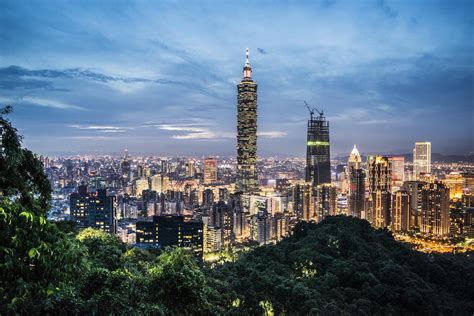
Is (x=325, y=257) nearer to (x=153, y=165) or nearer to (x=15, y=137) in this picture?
(x=15, y=137)

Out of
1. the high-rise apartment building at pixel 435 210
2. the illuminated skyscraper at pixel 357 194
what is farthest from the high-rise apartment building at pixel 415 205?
the illuminated skyscraper at pixel 357 194

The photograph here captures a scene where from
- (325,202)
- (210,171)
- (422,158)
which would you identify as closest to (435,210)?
(325,202)

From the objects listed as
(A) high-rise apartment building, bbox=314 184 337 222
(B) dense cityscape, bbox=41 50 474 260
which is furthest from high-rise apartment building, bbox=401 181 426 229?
(A) high-rise apartment building, bbox=314 184 337 222

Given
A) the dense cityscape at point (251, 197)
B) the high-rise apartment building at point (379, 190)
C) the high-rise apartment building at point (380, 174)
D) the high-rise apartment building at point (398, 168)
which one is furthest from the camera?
the high-rise apartment building at point (398, 168)

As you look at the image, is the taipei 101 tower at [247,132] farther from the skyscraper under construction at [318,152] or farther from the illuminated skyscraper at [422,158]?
the illuminated skyscraper at [422,158]

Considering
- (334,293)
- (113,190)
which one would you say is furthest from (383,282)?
(113,190)
